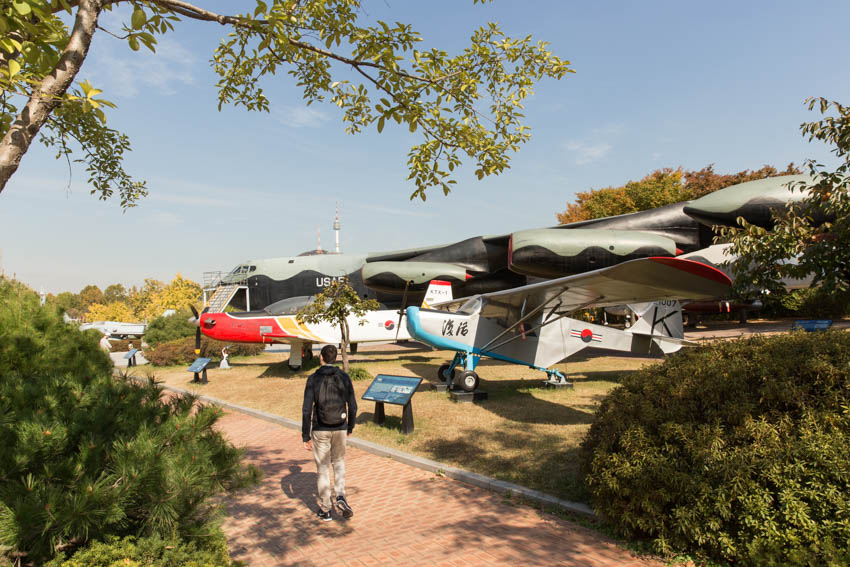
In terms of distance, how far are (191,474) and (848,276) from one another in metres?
6.33

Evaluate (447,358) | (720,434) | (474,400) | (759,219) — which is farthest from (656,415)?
(447,358)

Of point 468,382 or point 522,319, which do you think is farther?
point 468,382

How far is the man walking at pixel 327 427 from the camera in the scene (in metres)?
4.83

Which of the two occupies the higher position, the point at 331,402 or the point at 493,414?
the point at 331,402

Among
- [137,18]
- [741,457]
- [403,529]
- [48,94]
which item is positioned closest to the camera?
[48,94]

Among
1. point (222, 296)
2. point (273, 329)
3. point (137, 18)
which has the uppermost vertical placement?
point (137, 18)

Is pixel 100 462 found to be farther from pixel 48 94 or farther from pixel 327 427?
pixel 327 427

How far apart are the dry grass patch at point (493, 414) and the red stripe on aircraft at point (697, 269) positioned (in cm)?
279

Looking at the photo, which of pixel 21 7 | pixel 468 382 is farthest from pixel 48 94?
pixel 468 382

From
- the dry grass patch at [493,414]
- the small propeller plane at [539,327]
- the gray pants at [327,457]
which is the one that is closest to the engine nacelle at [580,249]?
the small propeller plane at [539,327]

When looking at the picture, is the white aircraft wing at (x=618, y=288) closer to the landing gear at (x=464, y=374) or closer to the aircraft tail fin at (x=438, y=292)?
the landing gear at (x=464, y=374)

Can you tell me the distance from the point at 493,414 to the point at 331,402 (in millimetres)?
5112

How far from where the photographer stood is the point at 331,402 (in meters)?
4.88

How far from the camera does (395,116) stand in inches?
187
